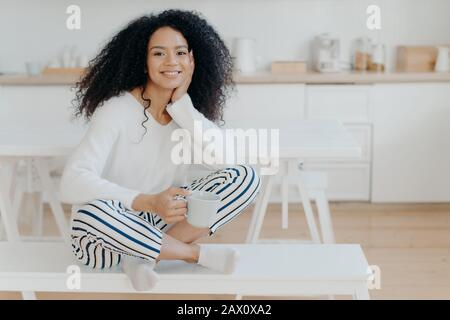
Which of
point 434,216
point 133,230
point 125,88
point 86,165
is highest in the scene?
point 125,88

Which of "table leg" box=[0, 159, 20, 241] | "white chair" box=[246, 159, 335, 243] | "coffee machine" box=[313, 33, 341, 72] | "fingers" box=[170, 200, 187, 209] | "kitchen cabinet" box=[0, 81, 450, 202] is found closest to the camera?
"fingers" box=[170, 200, 187, 209]

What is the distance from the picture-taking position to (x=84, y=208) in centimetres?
216

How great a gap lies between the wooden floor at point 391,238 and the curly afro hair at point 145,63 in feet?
2.59

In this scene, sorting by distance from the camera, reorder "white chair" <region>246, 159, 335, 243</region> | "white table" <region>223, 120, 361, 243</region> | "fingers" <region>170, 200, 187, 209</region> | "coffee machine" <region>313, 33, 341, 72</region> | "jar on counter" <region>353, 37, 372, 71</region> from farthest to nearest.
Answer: "jar on counter" <region>353, 37, 372, 71</region> < "coffee machine" <region>313, 33, 341, 72</region> < "white chair" <region>246, 159, 335, 243</region> < "white table" <region>223, 120, 361, 243</region> < "fingers" <region>170, 200, 187, 209</region>

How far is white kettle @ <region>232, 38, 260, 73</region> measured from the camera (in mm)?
4309

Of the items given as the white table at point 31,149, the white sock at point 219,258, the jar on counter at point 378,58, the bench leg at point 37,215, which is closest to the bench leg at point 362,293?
the white sock at point 219,258

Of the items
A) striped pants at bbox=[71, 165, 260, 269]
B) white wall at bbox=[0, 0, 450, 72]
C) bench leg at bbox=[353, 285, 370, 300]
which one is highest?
white wall at bbox=[0, 0, 450, 72]

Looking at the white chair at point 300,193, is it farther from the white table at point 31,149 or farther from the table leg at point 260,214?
the white table at point 31,149

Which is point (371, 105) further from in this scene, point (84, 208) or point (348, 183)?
point (84, 208)

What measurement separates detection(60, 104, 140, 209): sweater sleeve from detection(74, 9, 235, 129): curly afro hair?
0.12 m

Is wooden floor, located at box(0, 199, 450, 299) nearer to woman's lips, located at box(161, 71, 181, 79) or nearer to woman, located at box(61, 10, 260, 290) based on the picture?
woman, located at box(61, 10, 260, 290)

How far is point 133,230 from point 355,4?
2.68 m

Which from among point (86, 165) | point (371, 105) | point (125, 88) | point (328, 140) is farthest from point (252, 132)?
point (371, 105)

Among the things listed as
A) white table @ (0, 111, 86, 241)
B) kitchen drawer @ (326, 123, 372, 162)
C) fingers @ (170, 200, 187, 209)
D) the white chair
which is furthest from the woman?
kitchen drawer @ (326, 123, 372, 162)
